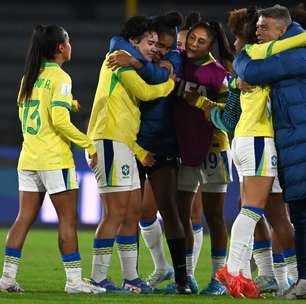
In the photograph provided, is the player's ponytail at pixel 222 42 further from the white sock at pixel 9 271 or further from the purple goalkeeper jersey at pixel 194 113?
the white sock at pixel 9 271

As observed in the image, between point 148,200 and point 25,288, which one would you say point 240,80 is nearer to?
point 148,200

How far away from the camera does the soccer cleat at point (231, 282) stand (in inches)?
298

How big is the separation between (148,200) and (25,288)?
116 centimetres

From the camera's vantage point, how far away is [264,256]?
8.59 metres

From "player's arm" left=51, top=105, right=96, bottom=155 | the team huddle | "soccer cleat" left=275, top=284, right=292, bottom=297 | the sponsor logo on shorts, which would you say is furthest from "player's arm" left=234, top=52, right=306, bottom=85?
"soccer cleat" left=275, top=284, right=292, bottom=297

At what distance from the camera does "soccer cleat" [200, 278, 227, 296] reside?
827 centimetres

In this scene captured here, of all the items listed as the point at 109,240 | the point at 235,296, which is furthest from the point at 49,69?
the point at 235,296

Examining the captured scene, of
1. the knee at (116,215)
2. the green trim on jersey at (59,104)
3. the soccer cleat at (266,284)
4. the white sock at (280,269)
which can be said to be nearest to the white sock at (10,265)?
the knee at (116,215)

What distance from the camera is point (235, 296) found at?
7621 mm

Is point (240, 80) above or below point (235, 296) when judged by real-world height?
above

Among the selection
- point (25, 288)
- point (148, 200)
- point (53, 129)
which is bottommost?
point (25, 288)

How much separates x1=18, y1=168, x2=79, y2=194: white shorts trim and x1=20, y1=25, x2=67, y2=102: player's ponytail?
1.66 ft

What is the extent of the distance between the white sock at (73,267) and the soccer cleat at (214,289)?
96 cm

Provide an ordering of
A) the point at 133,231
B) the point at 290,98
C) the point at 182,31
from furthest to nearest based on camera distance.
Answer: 1. the point at 182,31
2. the point at 133,231
3. the point at 290,98
